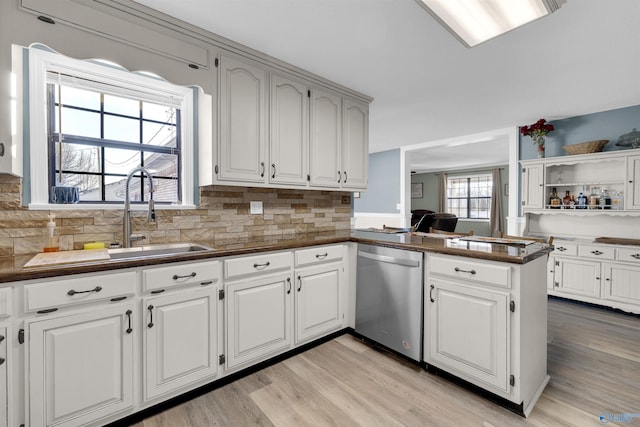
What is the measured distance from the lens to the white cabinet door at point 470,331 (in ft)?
5.47

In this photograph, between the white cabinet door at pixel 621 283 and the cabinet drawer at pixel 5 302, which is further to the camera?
the white cabinet door at pixel 621 283

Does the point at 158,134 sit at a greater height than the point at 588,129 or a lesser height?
lesser

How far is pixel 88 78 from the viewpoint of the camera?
78.0 inches

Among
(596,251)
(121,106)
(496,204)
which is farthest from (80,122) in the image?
(496,204)

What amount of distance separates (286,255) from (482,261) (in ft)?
4.11

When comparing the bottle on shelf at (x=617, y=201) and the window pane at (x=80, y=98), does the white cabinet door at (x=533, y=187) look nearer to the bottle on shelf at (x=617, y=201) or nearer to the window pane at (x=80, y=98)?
the bottle on shelf at (x=617, y=201)

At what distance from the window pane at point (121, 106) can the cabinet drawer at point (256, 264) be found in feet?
4.49

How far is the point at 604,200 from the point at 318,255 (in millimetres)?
3688

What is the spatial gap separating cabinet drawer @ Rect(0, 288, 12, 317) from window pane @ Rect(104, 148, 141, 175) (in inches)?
43.2

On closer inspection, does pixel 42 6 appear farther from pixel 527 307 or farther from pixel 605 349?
pixel 605 349

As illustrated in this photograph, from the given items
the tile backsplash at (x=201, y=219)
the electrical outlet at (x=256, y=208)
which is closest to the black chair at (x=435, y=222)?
→ the tile backsplash at (x=201, y=219)

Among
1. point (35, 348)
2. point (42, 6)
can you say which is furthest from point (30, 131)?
point (35, 348)

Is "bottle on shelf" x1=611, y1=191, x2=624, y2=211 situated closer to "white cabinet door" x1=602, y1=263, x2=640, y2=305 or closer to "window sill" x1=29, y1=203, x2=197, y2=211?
"white cabinet door" x1=602, y1=263, x2=640, y2=305

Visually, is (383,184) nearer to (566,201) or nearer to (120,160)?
(566,201)
